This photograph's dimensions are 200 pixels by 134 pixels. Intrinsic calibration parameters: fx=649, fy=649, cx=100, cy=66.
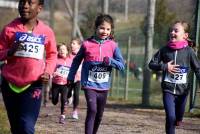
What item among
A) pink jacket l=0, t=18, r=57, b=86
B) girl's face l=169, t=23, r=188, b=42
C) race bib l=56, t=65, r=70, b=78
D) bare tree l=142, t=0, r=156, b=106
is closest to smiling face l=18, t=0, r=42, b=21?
pink jacket l=0, t=18, r=57, b=86

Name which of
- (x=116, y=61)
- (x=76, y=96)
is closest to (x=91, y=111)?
(x=116, y=61)

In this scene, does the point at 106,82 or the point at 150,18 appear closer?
the point at 106,82

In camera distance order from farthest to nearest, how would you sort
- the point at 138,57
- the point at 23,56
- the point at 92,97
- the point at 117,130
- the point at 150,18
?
the point at 138,57 → the point at 150,18 → the point at 117,130 → the point at 92,97 → the point at 23,56

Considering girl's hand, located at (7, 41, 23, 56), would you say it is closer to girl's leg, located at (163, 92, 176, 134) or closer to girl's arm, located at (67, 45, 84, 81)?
girl's arm, located at (67, 45, 84, 81)

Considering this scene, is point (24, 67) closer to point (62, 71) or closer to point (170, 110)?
point (170, 110)

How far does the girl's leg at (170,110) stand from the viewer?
9117 mm

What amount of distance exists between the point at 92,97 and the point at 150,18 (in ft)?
32.3

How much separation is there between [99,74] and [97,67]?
12 centimetres

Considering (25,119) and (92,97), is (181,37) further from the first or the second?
(25,119)

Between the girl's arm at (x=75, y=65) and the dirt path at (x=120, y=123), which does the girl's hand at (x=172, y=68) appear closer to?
the girl's arm at (x=75, y=65)

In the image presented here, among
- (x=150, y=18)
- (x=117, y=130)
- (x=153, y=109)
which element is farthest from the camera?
(x=150, y=18)

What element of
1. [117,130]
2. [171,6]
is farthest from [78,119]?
[171,6]

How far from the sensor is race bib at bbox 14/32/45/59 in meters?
7.00

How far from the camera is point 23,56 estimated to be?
7.02m
